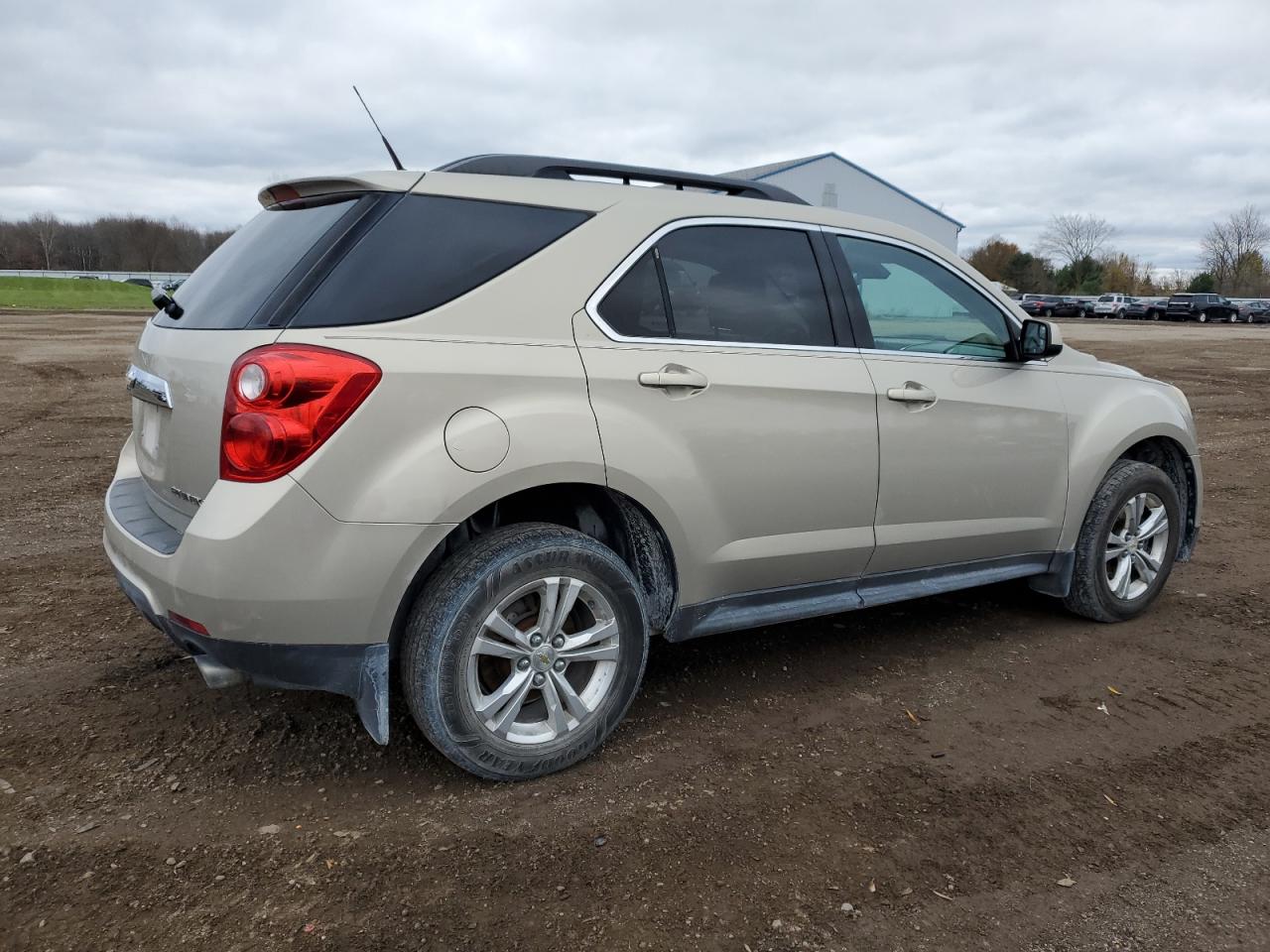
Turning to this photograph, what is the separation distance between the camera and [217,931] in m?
2.30

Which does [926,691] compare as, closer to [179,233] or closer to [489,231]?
[489,231]

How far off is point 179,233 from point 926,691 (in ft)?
319

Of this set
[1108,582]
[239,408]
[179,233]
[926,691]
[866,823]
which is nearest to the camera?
[239,408]

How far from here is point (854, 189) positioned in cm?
4562

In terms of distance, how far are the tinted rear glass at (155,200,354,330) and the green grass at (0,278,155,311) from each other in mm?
38875

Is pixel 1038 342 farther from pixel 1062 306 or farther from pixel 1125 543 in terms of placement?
pixel 1062 306

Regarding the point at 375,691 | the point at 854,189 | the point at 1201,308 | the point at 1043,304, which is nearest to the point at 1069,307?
the point at 1043,304

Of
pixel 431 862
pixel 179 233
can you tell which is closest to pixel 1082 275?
pixel 179 233

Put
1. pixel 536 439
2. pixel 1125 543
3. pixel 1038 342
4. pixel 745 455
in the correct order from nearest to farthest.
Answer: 1. pixel 536 439
2. pixel 745 455
3. pixel 1038 342
4. pixel 1125 543

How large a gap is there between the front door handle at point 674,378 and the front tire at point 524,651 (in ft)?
1.74

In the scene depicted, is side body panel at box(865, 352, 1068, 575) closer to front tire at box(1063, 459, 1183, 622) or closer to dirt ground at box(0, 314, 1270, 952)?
front tire at box(1063, 459, 1183, 622)

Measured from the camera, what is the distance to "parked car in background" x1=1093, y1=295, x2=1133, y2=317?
177ft

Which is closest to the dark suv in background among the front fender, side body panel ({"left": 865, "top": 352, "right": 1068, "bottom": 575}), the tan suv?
the front fender

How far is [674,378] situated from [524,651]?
97 centimetres
